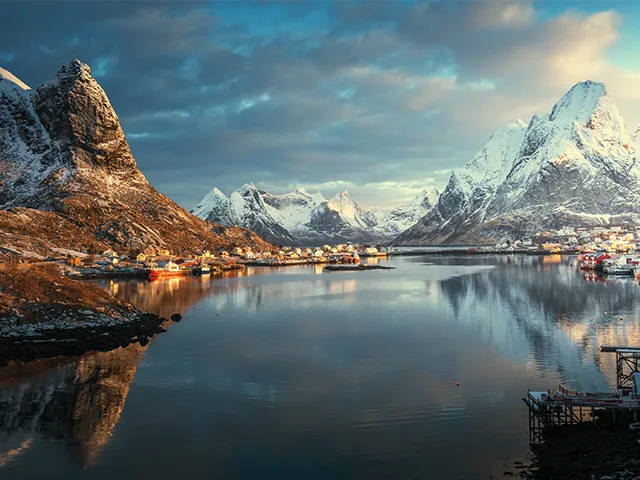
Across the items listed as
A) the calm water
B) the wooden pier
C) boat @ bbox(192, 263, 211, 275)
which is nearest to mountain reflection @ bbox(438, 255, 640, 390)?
the calm water

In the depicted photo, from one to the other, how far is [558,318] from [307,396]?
152 feet

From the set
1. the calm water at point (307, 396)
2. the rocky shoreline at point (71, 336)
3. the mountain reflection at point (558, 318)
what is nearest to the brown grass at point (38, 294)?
the rocky shoreline at point (71, 336)

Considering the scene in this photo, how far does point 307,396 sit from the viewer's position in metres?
38.7

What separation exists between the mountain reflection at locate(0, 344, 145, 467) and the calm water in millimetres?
121

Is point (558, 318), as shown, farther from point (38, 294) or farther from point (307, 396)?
point (38, 294)

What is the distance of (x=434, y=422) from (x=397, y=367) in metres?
13.9

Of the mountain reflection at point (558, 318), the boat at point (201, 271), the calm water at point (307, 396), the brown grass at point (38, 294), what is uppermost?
the brown grass at point (38, 294)

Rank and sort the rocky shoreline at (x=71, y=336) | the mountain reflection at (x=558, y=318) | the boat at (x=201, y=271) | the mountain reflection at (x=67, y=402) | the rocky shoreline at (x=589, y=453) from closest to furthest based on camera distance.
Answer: the rocky shoreline at (x=589, y=453)
the mountain reflection at (x=67, y=402)
the mountain reflection at (x=558, y=318)
the rocky shoreline at (x=71, y=336)
the boat at (x=201, y=271)

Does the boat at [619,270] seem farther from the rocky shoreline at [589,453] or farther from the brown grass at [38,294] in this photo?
the rocky shoreline at [589,453]

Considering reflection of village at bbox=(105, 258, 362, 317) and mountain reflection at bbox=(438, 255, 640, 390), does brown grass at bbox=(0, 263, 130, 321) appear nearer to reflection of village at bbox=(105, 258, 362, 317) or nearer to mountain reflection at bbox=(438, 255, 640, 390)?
reflection of village at bbox=(105, 258, 362, 317)

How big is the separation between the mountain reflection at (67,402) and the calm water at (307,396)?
121 millimetres

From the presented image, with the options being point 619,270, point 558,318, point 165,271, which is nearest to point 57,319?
point 558,318

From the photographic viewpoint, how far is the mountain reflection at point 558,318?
46.6 metres

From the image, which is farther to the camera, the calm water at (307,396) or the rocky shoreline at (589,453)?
the calm water at (307,396)
